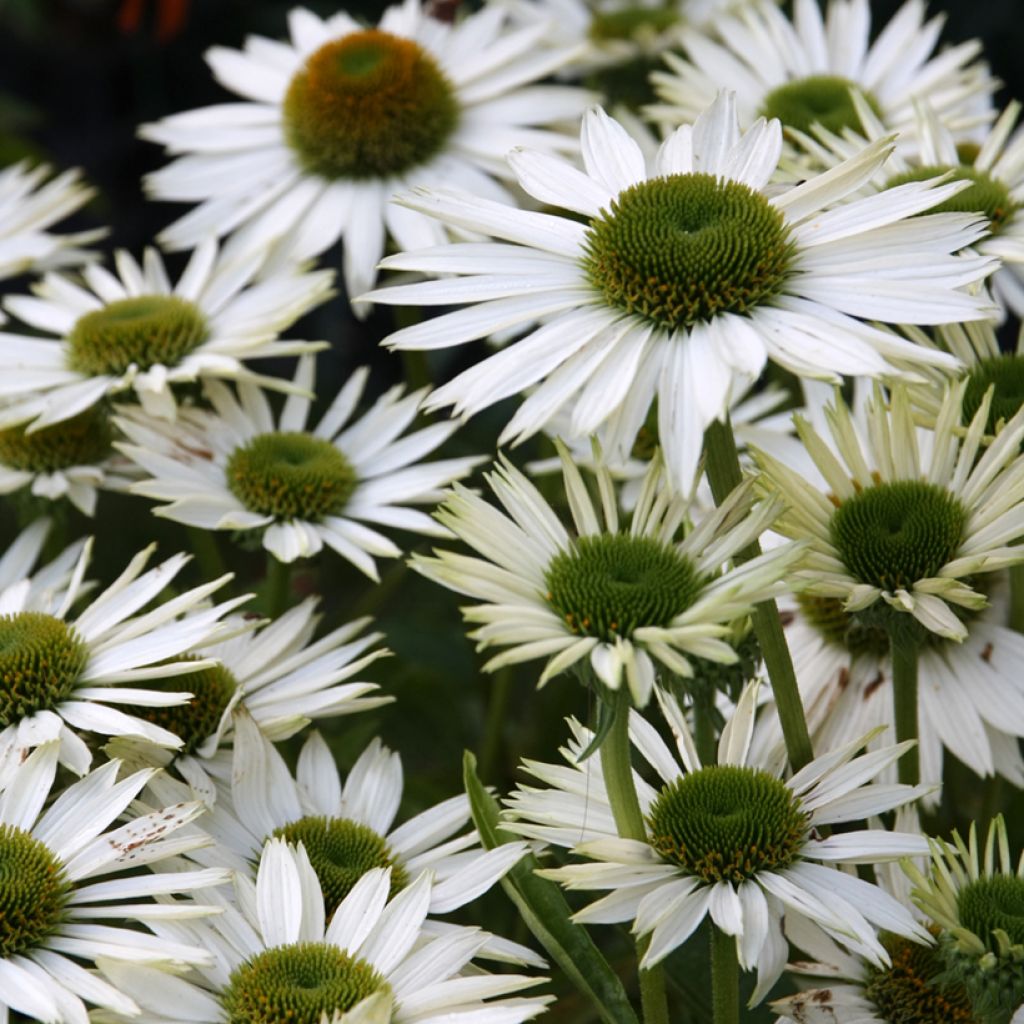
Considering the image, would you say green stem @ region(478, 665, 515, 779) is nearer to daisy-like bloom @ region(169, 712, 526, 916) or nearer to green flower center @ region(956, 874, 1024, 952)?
daisy-like bloom @ region(169, 712, 526, 916)

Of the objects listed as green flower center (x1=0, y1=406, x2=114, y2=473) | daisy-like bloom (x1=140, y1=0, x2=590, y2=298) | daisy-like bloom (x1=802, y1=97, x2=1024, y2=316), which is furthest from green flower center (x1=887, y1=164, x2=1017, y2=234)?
green flower center (x1=0, y1=406, x2=114, y2=473)

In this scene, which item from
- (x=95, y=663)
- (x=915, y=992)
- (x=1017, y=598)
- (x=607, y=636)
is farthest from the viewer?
(x=1017, y=598)

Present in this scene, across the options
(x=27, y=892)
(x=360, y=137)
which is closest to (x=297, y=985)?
(x=27, y=892)

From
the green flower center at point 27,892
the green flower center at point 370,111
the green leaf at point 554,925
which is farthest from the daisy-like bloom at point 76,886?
the green flower center at point 370,111

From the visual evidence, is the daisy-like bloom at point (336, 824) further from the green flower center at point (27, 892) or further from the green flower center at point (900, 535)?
the green flower center at point (900, 535)

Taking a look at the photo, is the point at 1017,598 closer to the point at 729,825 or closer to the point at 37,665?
the point at 729,825
